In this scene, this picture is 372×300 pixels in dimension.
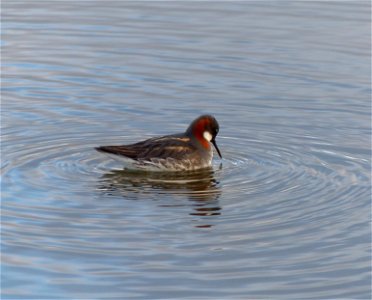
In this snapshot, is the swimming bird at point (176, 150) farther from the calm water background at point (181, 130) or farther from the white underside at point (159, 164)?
the calm water background at point (181, 130)

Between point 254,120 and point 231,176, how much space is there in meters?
2.53

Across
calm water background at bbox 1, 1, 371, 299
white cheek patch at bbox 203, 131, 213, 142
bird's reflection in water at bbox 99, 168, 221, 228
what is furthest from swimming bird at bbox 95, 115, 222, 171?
calm water background at bbox 1, 1, 371, 299

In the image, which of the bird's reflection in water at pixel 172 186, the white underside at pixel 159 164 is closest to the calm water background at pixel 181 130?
the bird's reflection in water at pixel 172 186

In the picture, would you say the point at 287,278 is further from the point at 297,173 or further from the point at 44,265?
the point at 297,173

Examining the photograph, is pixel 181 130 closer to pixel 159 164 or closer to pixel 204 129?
pixel 204 129

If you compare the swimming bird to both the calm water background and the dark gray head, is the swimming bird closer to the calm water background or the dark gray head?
the dark gray head

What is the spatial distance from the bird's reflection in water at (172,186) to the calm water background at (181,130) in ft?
0.14

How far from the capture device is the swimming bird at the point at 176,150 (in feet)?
55.1

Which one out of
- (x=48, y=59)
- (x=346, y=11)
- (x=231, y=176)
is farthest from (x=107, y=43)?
(x=231, y=176)

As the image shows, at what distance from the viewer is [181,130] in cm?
1866

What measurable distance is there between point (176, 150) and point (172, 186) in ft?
3.49

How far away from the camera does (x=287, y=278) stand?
12.6 metres

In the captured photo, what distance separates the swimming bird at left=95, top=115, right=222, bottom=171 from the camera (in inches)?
661

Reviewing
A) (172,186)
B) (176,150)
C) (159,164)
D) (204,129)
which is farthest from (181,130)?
(172,186)
